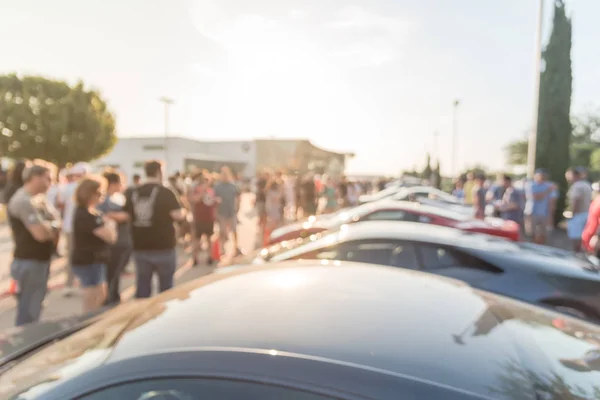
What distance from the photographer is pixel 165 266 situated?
14.5 feet

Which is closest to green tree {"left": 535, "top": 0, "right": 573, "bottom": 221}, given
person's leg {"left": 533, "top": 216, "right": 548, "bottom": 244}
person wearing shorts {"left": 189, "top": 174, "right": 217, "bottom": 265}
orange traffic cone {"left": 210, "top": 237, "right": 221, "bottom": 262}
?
person's leg {"left": 533, "top": 216, "right": 548, "bottom": 244}

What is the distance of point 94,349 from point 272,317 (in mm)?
672

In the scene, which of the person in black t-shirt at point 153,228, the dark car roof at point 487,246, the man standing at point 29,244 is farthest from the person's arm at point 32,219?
the dark car roof at point 487,246

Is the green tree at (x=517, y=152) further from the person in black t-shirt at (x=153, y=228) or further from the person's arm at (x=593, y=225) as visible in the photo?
the person in black t-shirt at (x=153, y=228)

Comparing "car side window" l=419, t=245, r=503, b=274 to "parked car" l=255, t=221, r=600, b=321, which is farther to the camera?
"car side window" l=419, t=245, r=503, b=274

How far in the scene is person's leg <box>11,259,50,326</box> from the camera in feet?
12.2

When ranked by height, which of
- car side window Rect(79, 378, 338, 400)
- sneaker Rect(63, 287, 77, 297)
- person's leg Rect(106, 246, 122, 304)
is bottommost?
sneaker Rect(63, 287, 77, 297)

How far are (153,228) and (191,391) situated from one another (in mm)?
3267

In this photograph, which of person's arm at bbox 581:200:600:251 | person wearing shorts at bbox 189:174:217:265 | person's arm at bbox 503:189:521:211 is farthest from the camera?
person's arm at bbox 503:189:521:211

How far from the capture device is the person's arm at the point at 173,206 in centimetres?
445

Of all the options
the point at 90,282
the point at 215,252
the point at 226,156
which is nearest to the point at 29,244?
the point at 90,282

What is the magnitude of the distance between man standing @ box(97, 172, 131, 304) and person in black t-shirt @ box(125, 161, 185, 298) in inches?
18.5

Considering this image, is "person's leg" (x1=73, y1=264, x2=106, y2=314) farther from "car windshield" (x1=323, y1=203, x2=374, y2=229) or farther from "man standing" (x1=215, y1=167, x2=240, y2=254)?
"man standing" (x1=215, y1=167, x2=240, y2=254)

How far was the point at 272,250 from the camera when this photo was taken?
463cm
